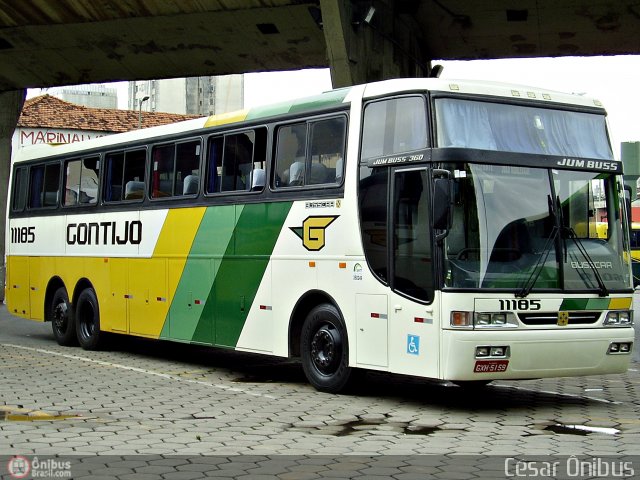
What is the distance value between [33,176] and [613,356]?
473 inches

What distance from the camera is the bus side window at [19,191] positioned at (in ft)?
64.4

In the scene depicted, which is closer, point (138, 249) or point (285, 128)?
point (285, 128)

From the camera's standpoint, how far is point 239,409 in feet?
33.8

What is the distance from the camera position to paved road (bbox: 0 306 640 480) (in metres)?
7.50

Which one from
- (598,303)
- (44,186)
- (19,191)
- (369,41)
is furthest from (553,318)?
(19,191)

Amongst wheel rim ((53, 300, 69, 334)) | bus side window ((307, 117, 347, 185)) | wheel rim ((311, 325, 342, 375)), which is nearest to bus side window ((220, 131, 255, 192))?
bus side window ((307, 117, 347, 185))

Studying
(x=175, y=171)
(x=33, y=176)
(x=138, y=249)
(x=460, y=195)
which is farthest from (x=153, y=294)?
(x=460, y=195)

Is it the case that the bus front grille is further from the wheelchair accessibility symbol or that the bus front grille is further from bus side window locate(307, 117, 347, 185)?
bus side window locate(307, 117, 347, 185)

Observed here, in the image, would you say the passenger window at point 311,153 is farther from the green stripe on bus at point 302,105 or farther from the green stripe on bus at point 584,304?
the green stripe on bus at point 584,304

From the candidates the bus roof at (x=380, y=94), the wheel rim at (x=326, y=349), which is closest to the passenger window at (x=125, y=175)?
the bus roof at (x=380, y=94)

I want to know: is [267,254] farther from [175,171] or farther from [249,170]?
[175,171]

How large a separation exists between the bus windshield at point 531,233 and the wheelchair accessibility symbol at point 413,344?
27.8 inches

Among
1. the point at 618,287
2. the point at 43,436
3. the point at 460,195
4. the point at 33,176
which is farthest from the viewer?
the point at 33,176

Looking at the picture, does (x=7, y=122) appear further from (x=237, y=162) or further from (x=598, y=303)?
(x=598, y=303)
